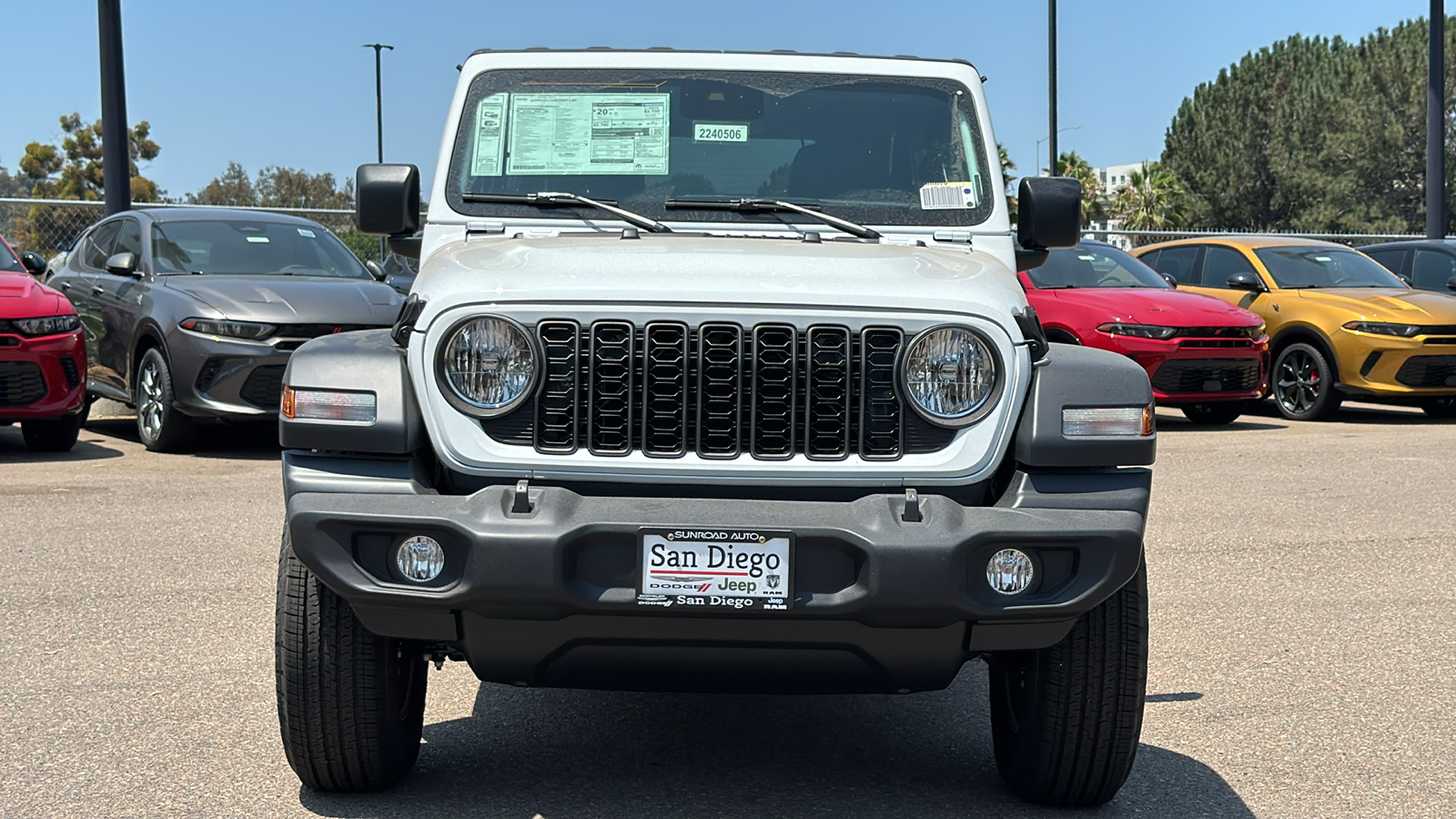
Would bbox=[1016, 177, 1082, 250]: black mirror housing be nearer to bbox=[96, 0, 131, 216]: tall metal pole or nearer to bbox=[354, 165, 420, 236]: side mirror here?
bbox=[354, 165, 420, 236]: side mirror

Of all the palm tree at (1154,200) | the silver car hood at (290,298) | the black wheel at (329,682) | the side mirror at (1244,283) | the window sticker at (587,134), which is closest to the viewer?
the black wheel at (329,682)

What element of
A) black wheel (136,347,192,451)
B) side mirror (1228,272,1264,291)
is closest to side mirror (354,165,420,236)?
black wheel (136,347,192,451)

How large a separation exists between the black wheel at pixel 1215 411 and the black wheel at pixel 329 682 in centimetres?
1062

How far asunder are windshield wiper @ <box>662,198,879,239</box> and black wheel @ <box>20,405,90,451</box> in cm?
782

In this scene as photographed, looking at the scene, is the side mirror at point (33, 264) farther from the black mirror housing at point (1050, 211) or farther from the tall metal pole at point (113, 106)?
the black mirror housing at point (1050, 211)

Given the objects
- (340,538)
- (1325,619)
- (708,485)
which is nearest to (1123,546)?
(708,485)

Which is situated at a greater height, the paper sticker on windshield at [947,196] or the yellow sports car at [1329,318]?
the paper sticker on windshield at [947,196]

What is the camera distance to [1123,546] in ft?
10.9

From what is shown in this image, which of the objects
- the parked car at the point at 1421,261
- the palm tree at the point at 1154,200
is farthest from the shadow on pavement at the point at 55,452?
the palm tree at the point at 1154,200

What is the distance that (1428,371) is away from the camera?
1338 centimetres

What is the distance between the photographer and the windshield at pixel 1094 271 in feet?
44.3

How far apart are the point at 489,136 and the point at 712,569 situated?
204 cm

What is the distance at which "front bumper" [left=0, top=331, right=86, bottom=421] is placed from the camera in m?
10.2

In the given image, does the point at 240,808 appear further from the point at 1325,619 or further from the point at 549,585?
the point at 1325,619
